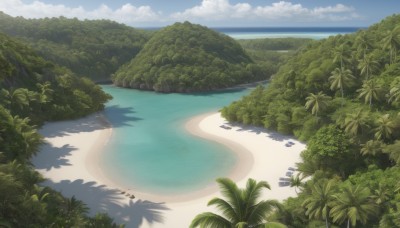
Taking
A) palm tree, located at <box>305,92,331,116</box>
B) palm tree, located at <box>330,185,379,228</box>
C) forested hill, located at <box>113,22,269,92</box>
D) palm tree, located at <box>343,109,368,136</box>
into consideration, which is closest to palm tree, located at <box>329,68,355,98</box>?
palm tree, located at <box>305,92,331,116</box>

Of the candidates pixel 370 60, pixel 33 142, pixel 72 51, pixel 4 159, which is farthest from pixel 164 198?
pixel 72 51

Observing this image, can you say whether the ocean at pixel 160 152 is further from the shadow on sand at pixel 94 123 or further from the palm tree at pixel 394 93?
the palm tree at pixel 394 93

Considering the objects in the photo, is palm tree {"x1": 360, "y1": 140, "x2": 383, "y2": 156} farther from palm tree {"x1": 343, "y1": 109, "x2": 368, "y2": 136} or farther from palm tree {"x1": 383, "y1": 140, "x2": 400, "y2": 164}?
palm tree {"x1": 343, "y1": 109, "x2": 368, "y2": 136}

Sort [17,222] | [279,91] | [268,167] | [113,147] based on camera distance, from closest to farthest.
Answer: [17,222]
[268,167]
[113,147]
[279,91]

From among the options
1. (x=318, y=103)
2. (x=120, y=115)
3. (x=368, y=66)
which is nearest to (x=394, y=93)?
(x=368, y=66)

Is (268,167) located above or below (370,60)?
below

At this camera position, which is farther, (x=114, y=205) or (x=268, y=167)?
(x=268, y=167)

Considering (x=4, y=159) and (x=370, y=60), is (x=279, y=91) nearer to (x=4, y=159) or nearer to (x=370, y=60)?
(x=370, y=60)
